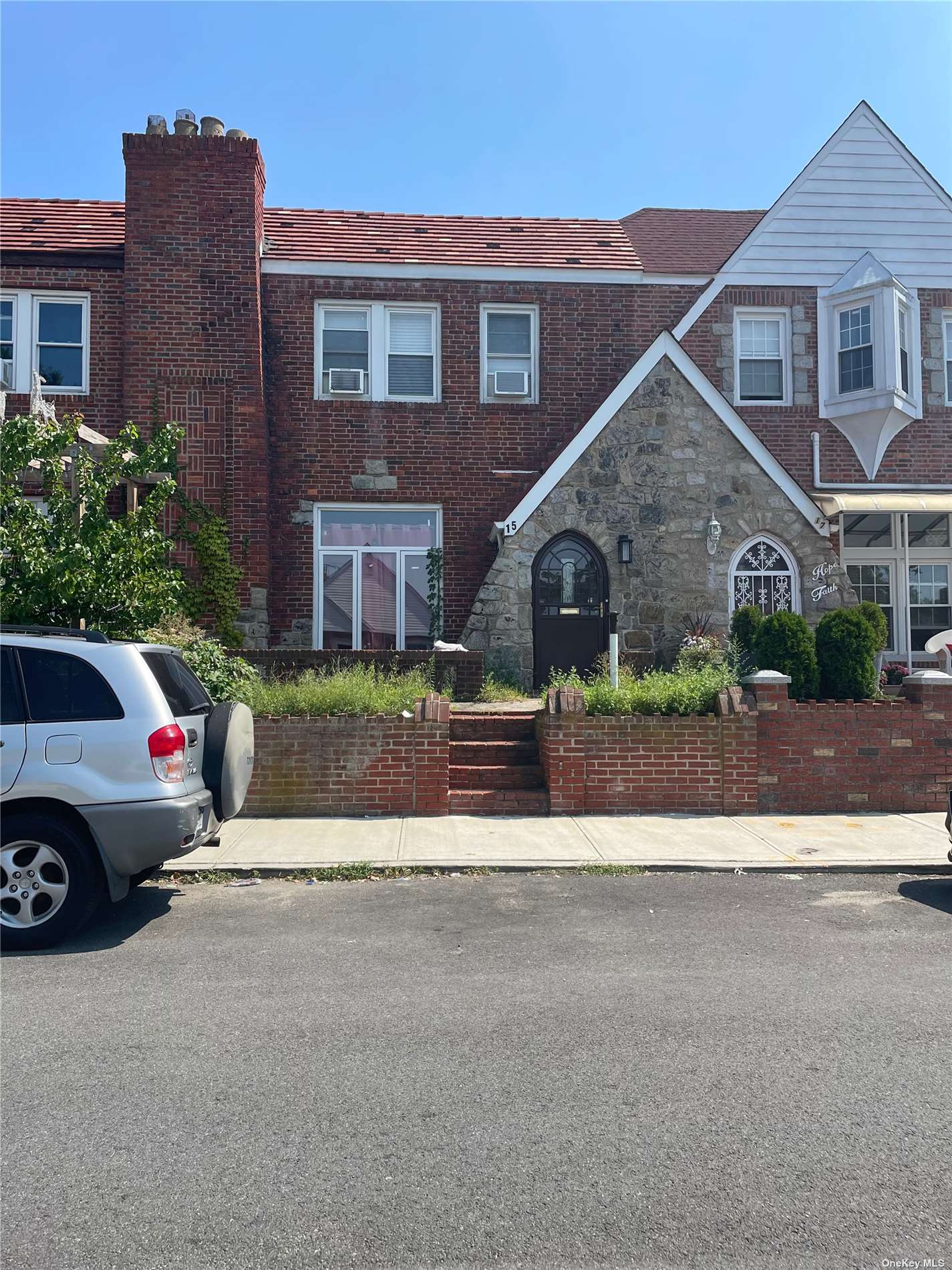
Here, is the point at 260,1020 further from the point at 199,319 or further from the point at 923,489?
the point at 923,489

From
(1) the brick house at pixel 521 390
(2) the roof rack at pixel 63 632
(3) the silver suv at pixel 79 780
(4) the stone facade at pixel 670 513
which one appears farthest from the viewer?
(1) the brick house at pixel 521 390

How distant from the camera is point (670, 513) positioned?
14.3 metres

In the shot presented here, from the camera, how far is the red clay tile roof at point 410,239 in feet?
51.6

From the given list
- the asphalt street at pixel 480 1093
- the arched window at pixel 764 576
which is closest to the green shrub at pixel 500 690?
the arched window at pixel 764 576

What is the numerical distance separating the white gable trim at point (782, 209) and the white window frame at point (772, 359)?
1.53ft

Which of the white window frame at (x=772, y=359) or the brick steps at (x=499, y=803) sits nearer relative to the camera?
the brick steps at (x=499, y=803)

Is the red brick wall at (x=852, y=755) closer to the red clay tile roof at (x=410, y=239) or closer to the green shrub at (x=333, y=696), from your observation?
the green shrub at (x=333, y=696)

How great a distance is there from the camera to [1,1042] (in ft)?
14.5

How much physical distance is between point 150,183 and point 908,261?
12.7 meters

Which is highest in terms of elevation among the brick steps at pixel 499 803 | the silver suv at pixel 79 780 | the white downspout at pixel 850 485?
the white downspout at pixel 850 485

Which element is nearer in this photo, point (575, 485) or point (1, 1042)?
point (1, 1042)

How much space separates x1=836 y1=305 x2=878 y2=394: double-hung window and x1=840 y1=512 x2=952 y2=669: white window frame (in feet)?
7.33

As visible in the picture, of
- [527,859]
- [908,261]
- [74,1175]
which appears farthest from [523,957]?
[908,261]

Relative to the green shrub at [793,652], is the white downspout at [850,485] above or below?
above
